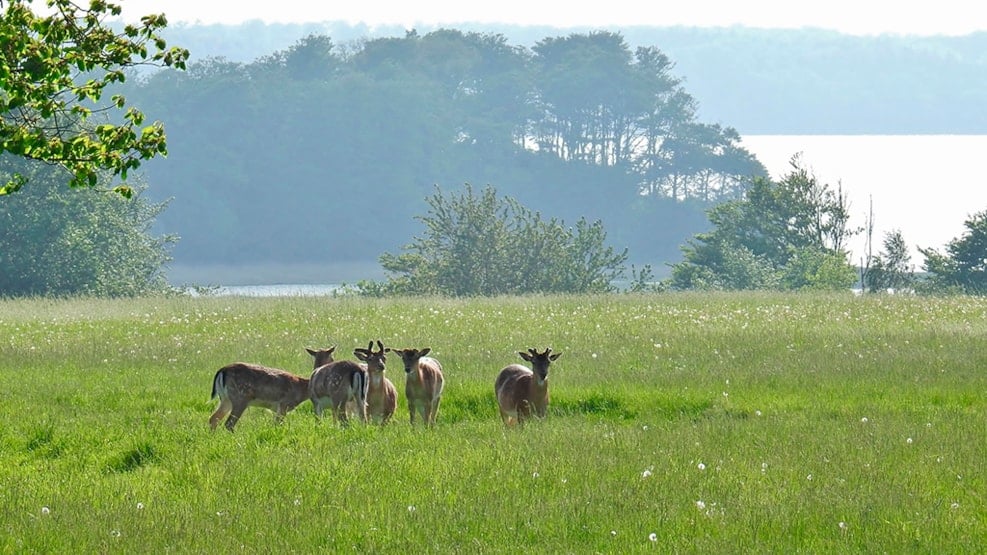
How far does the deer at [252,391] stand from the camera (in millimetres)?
17406

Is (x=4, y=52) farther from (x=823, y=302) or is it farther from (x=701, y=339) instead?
(x=823, y=302)

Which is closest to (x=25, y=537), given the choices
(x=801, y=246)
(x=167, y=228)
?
(x=801, y=246)

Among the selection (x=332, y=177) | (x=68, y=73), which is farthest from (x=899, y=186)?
(x=68, y=73)

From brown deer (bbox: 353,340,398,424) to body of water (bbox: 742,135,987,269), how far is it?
10167 centimetres

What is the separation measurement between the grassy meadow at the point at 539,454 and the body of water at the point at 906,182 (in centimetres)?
9504

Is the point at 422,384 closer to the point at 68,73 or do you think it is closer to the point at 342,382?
the point at 342,382

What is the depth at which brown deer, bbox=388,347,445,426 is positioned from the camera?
17.4 metres

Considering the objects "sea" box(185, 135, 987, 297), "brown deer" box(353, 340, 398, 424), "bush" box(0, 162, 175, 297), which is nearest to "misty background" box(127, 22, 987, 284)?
"sea" box(185, 135, 987, 297)

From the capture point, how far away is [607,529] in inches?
444

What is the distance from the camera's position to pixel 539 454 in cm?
1447

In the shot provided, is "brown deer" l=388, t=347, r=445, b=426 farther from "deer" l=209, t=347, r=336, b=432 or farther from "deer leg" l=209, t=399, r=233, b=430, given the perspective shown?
"deer leg" l=209, t=399, r=233, b=430

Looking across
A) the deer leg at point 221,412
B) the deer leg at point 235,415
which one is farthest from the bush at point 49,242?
the deer leg at point 235,415

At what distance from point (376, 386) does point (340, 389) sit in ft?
1.70

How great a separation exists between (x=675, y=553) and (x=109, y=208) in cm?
5514
